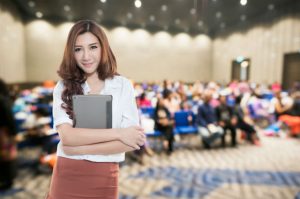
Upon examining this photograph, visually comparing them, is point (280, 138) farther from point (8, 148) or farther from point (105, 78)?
point (105, 78)

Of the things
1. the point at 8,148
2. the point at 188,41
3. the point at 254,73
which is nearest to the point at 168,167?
the point at 8,148

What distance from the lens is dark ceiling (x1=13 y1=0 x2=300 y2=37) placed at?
10.2 meters

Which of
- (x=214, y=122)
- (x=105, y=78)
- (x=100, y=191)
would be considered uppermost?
(x=105, y=78)

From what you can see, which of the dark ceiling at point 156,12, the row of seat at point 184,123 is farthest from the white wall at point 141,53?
the row of seat at point 184,123

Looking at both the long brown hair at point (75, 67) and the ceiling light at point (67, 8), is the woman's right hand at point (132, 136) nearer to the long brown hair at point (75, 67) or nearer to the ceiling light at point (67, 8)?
the long brown hair at point (75, 67)

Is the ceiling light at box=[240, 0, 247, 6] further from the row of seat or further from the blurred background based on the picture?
the row of seat

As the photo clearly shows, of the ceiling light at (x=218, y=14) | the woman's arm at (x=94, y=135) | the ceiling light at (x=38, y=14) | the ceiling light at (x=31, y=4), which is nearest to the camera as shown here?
the woman's arm at (x=94, y=135)

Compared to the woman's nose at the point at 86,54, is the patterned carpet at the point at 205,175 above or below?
below

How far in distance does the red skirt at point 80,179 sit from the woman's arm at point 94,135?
4.3 inches

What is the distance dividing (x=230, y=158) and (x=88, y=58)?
476cm

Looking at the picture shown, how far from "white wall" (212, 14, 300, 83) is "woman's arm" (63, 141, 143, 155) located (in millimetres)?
12578

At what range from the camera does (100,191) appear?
90 centimetres

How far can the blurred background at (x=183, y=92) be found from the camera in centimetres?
374

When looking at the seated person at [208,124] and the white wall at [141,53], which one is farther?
the white wall at [141,53]
